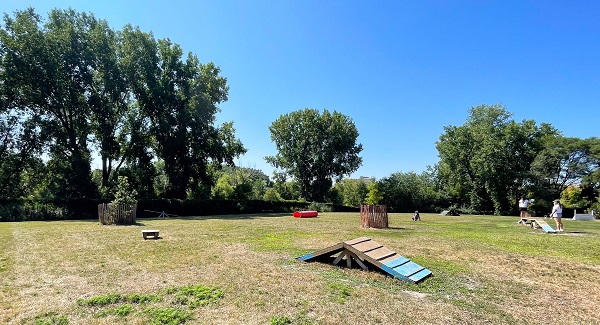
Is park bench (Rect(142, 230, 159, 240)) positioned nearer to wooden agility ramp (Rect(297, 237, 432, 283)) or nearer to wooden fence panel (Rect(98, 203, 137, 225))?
wooden agility ramp (Rect(297, 237, 432, 283))

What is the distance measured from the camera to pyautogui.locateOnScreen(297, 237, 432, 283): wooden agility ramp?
6.62 m

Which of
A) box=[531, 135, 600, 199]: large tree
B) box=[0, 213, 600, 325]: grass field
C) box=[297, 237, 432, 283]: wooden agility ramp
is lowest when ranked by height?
box=[0, 213, 600, 325]: grass field

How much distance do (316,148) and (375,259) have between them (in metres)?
47.0

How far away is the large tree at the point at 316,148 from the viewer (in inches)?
2115

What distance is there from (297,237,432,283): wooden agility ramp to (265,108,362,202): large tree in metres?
45.6

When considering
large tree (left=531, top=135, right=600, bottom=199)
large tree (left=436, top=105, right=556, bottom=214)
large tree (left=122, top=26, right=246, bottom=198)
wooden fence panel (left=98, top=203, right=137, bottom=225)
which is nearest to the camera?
wooden fence panel (left=98, top=203, right=137, bottom=225)

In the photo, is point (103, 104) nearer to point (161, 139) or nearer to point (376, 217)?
point (161, 139)

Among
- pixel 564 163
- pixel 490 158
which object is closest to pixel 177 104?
pixel 490 158

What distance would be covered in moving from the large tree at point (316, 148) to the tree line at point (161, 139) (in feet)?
0.57

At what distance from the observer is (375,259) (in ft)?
23.0

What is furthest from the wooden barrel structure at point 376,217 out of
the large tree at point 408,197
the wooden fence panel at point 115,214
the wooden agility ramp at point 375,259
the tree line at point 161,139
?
the large tree at point 408,197

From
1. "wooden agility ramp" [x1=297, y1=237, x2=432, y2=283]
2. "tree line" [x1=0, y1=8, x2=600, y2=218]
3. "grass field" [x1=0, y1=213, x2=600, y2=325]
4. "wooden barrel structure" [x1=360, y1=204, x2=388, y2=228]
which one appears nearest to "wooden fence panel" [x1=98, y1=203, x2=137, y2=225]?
"tree line" [x1=0, y1=8, x2=600, y2=218]

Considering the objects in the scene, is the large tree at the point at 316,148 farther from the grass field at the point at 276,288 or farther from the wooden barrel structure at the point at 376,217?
the grass field at the point at 276,288

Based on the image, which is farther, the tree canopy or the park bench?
the tree canopy
